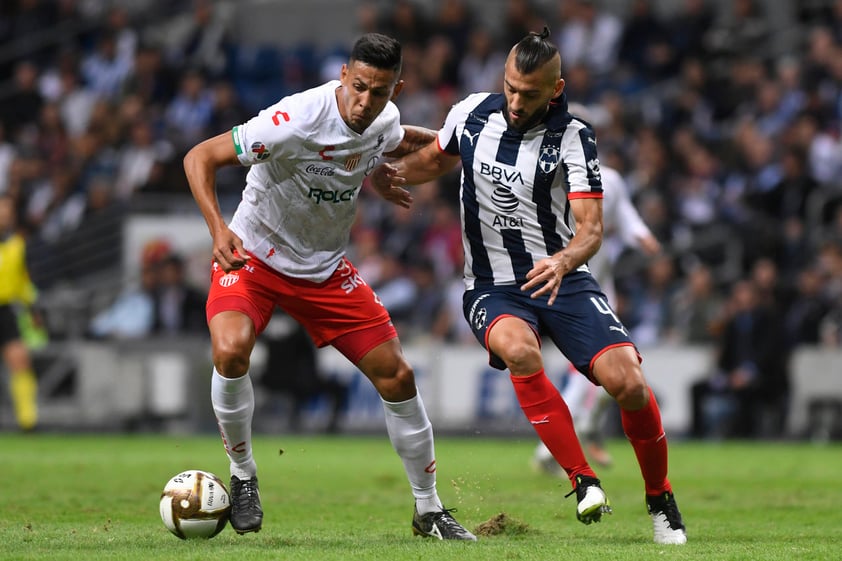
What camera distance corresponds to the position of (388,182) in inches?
301

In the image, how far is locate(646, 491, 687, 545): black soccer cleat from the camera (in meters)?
6.90

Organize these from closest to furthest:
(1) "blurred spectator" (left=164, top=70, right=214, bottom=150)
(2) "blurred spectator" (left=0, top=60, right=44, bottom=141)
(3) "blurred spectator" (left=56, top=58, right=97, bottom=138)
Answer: (1) "blurred spectator" (left=164, top=70, right=214, bottom=150), (3) "blurred spectator" (left=56, top=58, right=97, bottom=138), (2) "blurred spectator" (left=0, top=60, right=44, bottom=141)

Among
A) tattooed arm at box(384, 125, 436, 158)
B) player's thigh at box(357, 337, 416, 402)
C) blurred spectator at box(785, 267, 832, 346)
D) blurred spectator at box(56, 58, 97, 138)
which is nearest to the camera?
player's thigh at box(357, 337, 416, 402)

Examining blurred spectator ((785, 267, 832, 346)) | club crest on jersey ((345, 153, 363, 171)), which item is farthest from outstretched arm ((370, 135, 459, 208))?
blurred spectator ((785, 267, 832, 346))

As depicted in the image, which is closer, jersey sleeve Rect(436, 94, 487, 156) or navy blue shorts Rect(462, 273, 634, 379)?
navy blue shorts Rect(462, 273, 634, 379)

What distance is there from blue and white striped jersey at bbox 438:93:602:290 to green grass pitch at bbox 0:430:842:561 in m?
1.45

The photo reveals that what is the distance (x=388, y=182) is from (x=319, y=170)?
574 mm

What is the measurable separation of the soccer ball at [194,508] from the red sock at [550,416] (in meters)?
1.59

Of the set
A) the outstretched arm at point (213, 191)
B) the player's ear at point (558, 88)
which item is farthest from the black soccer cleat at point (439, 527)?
the player's ear at point (558, 88)

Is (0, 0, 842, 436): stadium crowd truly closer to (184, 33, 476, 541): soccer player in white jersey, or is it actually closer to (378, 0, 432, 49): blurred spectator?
(378, 0, 432, 49): blurred spectator

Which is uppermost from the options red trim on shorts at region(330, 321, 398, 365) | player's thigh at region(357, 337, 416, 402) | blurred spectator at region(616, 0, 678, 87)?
blurred spectator at region(616, 0, 678, 87)

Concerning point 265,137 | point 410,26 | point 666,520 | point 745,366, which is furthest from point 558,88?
point 410,26

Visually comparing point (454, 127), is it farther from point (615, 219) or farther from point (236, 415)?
point (615, 219)

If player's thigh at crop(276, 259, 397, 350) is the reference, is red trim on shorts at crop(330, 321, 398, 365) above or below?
below
